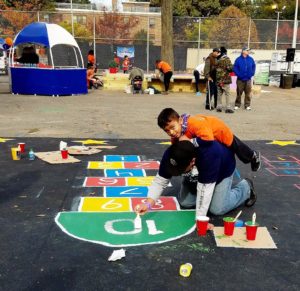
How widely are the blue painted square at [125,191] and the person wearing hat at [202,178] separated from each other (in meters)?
0.61

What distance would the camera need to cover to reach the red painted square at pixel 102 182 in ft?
16.8

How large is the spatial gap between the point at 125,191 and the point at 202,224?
1.47 metres

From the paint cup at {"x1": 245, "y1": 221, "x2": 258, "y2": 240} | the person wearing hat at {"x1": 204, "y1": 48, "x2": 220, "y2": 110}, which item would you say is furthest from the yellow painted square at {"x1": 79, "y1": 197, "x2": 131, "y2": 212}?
the person wearing hat at {"x1": 204, "y1": 48, "x2": 220, "y2": 110}

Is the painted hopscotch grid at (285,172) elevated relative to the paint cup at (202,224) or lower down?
lower down

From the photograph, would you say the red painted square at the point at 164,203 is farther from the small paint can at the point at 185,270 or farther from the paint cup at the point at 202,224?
the small paint can at the point at 185,270

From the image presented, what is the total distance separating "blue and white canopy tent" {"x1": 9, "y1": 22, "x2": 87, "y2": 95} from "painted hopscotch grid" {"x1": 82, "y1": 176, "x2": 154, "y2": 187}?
10.0m

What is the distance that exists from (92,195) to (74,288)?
1934 millimetres

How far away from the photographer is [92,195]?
473 centimetres

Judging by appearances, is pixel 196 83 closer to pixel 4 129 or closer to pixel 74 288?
pixel 4 129

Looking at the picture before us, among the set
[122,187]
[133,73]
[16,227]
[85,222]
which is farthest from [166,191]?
[133,73]

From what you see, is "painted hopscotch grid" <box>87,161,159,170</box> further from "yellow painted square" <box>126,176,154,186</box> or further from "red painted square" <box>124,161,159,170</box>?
"yellow painted square" <box>126,176,154,186</box>

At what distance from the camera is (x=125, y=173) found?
562 centimetres

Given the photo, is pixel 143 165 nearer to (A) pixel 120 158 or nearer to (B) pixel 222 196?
(A) pixel 120 158

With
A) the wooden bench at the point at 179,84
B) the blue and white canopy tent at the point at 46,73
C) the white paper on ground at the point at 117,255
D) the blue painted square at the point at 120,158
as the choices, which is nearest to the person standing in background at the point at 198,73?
the wooden bench at the point at 179,84
